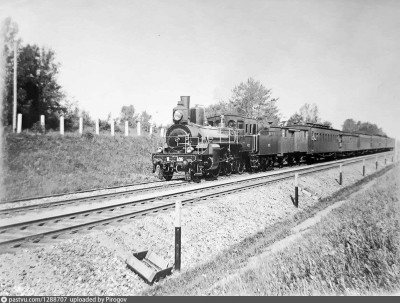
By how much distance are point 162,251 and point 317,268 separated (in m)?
3.39

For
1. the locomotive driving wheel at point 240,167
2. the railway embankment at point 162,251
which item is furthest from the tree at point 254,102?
the railway embankment at point 162,251

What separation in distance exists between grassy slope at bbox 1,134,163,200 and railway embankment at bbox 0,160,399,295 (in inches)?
263

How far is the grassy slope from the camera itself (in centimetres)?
1355

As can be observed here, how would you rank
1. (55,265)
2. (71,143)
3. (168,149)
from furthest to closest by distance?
1. (71,143)
2. (168,149)
3. (55,265)

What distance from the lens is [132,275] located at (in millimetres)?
6070

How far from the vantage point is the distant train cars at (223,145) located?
14.9 m

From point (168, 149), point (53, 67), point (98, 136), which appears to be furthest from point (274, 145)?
point (53, 67)

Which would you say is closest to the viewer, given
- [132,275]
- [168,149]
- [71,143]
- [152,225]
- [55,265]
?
[55,265]

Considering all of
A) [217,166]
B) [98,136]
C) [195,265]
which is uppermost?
[98,136]

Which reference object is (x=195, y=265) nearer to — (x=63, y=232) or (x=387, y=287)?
(x=63, y=232)

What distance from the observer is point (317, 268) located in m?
6.08

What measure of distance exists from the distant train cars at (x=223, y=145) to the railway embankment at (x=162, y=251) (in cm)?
331

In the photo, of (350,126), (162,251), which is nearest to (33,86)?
(162,251)

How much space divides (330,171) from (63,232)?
20068 millimetres
